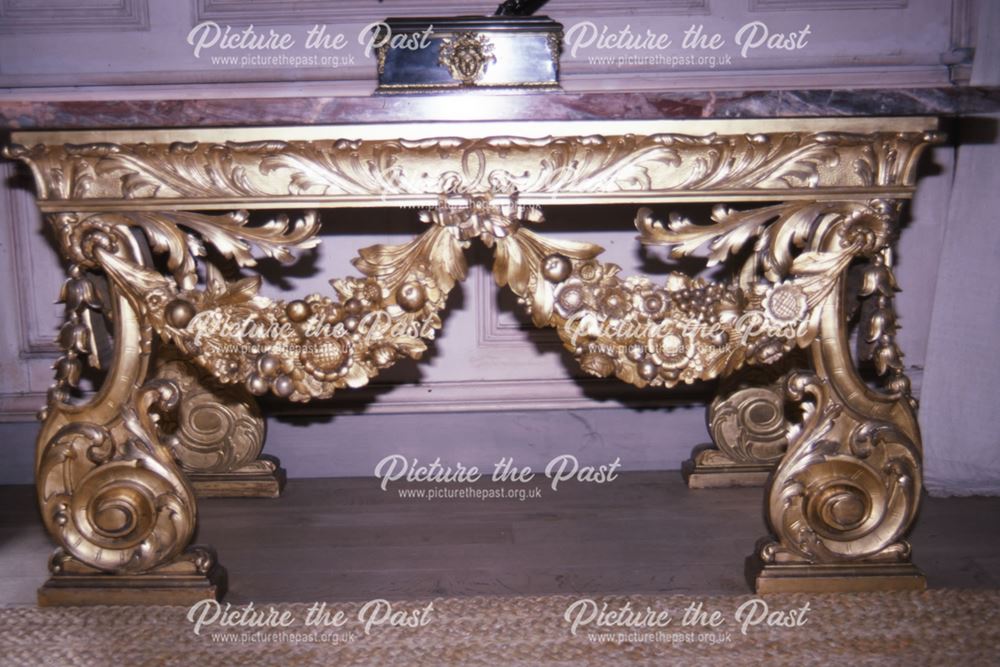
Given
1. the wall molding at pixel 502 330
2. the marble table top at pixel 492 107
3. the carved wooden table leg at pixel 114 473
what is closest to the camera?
the marble table top at pixel 492 107

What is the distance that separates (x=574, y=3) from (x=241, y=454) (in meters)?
0.94

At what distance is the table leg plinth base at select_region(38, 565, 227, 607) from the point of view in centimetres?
114

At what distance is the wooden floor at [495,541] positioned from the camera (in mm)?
1199

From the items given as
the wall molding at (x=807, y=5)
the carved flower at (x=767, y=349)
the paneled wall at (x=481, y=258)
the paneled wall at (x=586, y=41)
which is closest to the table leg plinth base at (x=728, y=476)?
the paneled wall at (x=481, y=258)

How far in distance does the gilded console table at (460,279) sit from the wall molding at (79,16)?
55cm

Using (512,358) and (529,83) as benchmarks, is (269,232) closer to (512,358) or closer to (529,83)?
(529,83)

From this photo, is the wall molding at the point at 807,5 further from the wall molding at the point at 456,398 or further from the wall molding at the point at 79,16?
the wall molding at the point at 79,16

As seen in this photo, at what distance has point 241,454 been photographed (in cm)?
152

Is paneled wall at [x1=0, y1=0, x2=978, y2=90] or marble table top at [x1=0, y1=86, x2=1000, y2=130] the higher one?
paneled wall at [x1=0, y1=0, x2=978, y2=90]

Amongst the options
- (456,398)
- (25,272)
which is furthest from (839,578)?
(25,272)

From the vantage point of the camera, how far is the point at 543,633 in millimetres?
1062

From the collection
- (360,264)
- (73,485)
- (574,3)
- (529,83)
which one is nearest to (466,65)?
(529,83)

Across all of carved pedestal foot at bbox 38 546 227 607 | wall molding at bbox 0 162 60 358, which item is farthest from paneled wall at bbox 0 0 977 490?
carved pedestal foot at bbox 38 546 227 607

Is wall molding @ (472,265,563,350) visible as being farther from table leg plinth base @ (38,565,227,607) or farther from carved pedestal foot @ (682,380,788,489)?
table leg plinth base @ (38,565,227,607)
